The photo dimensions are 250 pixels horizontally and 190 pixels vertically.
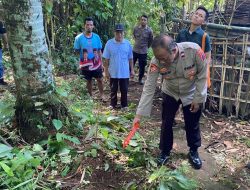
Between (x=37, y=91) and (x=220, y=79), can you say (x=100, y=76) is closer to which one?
(x=220, y=79)

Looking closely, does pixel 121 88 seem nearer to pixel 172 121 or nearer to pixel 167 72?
pixel 172 121

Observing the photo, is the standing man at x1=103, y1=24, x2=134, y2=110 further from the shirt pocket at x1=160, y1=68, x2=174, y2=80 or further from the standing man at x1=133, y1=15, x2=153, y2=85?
the shirt pocket at x1=160, y1=68, x2=174, y2=80

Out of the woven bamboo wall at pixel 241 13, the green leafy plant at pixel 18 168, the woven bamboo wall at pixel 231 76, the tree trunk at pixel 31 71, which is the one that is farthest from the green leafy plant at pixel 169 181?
the woven bamboo wall at pixel 241 13

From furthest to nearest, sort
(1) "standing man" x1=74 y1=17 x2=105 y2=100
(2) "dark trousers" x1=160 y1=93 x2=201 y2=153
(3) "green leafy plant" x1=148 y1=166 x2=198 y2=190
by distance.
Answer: (1) "standing man" x1=74 y1=17 x2=105 y2=100, (2) "dark trousers" x1=160 y1=93 x2=201 y2=153, (3) "green leafy plant" x1=148 y1=166 x2=198 y2=190

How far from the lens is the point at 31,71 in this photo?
368 centimetres

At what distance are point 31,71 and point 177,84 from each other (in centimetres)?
158

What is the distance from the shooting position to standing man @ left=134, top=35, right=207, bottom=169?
11.1 feet

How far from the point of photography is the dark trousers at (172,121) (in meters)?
3.95

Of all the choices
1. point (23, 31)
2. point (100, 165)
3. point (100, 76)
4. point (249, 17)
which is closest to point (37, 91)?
point (23, 31)

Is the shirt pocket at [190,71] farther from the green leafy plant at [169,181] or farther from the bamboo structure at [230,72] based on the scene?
the bamboo structure at [230,72]

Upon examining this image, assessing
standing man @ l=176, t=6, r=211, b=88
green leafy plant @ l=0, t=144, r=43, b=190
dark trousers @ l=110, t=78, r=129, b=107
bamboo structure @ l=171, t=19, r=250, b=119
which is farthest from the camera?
dark trousers @ l=110, t=78, r=129, b=107

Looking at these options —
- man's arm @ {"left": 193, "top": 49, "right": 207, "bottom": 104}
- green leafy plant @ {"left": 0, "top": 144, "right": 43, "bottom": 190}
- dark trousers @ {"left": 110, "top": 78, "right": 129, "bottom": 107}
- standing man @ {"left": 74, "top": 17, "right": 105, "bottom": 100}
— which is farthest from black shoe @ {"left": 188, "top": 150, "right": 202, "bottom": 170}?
standing man @ {"left": 74, "top": 17, "right": 105, "bottom": 100}

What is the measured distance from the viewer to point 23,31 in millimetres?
3529

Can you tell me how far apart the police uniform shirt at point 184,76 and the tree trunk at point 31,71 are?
103 centimetres
